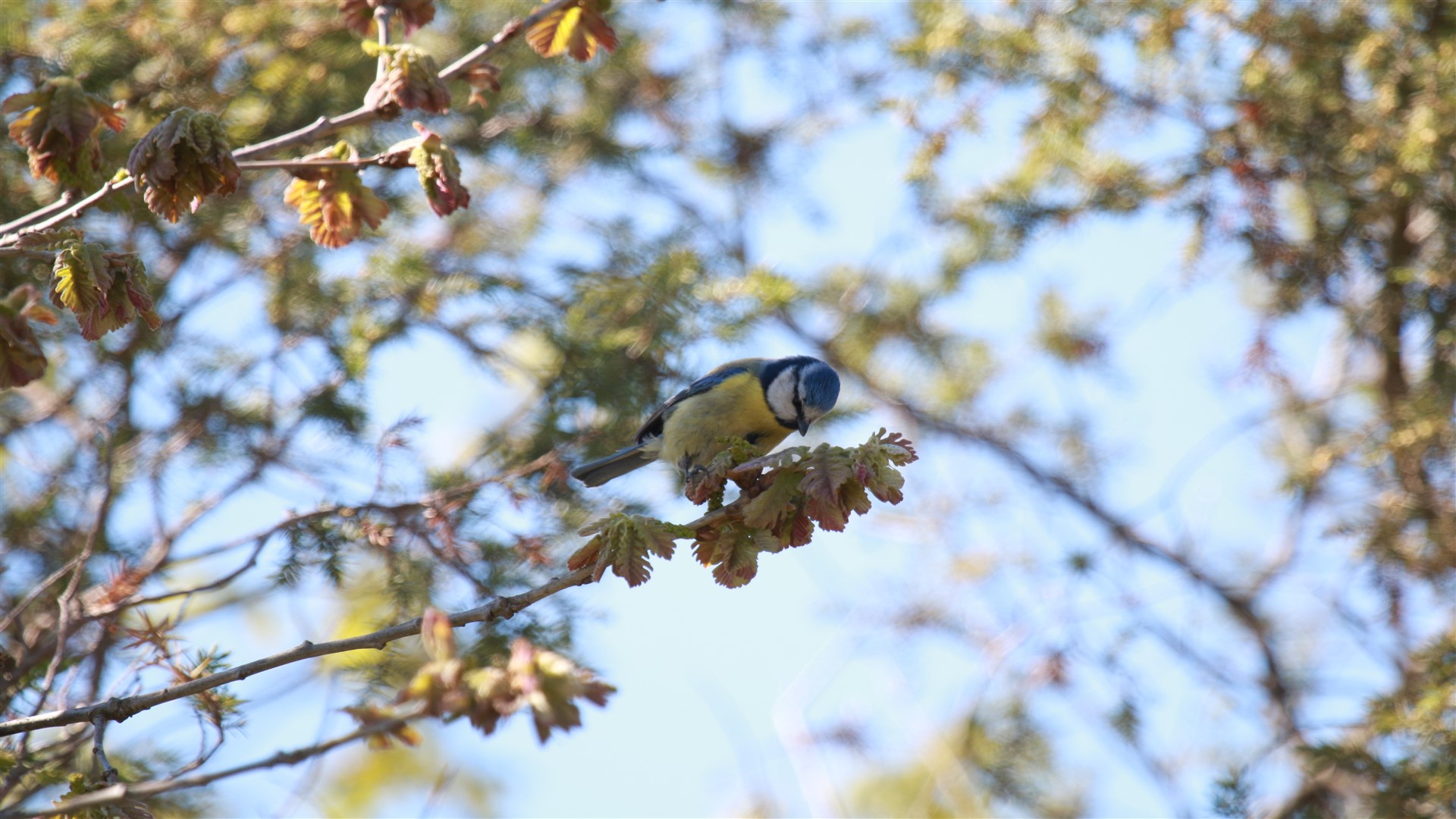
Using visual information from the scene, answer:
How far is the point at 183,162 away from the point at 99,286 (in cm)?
25

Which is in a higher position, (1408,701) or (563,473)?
(563,473)

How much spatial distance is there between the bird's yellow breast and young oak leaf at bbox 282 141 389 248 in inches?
66.0

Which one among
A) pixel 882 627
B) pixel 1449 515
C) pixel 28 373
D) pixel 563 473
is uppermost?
pixel 28 373

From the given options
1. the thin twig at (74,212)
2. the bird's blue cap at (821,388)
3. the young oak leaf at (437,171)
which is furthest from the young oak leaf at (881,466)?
the bird's blue cap at (821,388)

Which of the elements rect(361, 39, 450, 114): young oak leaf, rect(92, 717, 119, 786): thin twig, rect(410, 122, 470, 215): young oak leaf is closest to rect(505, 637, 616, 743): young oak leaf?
rect(92, 717, 119, 786): thin twig

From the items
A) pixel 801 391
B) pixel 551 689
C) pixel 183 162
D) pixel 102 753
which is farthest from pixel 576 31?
pixel 801 391

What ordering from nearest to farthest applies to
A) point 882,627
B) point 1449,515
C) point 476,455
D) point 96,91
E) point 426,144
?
point 426,144 < point 96,91 < point 1449,515 < point 476,455 < point 882,627

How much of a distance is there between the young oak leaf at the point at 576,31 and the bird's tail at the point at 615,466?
1.70 metres

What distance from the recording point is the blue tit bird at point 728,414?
146 inches

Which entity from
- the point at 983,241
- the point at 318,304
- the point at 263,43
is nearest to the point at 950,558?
the point at 983,241

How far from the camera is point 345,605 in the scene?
466 cm

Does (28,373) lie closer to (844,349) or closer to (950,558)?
(844,349)

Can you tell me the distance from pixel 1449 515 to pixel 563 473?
2738 mm

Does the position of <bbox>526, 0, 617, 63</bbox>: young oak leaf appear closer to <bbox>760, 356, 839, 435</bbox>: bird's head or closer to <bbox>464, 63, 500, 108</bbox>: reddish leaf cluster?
<bbox>464, 63, 500, 108</bbox>: reddish leaf cluster
